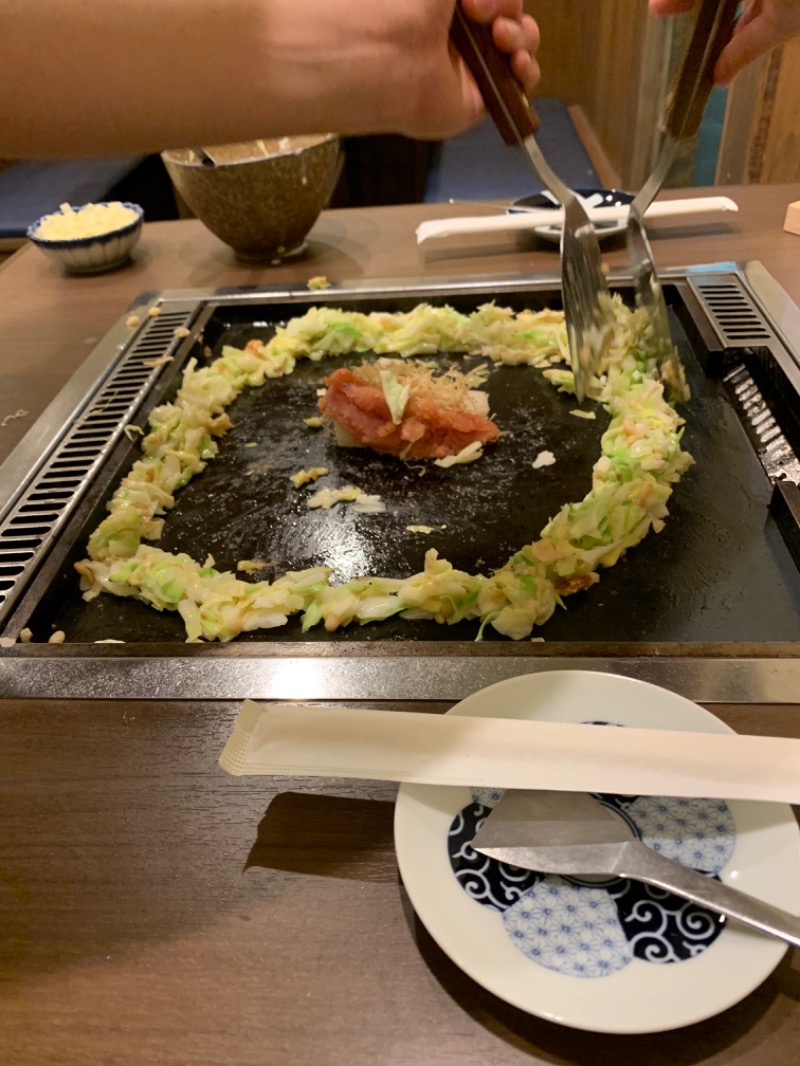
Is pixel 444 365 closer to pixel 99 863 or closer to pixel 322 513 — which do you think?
pixel 322 513

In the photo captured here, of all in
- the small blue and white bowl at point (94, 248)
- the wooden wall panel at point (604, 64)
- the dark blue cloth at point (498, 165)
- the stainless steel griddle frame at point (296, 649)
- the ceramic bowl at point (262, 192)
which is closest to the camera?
the stainless steel griddle frame at point (296, 649)

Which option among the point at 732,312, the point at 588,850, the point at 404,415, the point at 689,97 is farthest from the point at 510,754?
the point at 732,312

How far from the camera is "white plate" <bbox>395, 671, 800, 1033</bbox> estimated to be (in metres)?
0.50

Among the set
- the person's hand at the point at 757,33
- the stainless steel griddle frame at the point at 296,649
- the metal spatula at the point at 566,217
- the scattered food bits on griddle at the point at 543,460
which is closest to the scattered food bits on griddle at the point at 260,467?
the stainless steel griddle frame at the point at 296,649

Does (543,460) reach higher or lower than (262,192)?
lower

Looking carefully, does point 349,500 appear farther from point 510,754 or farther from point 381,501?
point 510,754

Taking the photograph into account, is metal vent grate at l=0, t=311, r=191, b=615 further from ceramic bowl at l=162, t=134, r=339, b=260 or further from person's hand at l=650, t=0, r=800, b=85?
person's hand at l=650, t=0, r=800, b=85

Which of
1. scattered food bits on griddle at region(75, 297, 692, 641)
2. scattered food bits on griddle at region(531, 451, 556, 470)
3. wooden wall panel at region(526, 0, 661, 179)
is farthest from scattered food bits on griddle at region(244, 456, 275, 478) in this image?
wooden wall panel at region(526, 0, 661, 179)

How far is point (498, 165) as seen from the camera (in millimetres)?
3191

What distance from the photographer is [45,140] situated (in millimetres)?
935

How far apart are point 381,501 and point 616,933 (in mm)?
773

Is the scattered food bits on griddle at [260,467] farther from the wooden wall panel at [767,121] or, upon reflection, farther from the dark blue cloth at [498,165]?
the wooden wall panel at [767,121]

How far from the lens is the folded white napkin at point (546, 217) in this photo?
177 centimetres

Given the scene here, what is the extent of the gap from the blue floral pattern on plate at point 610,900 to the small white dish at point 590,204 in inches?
55.5
